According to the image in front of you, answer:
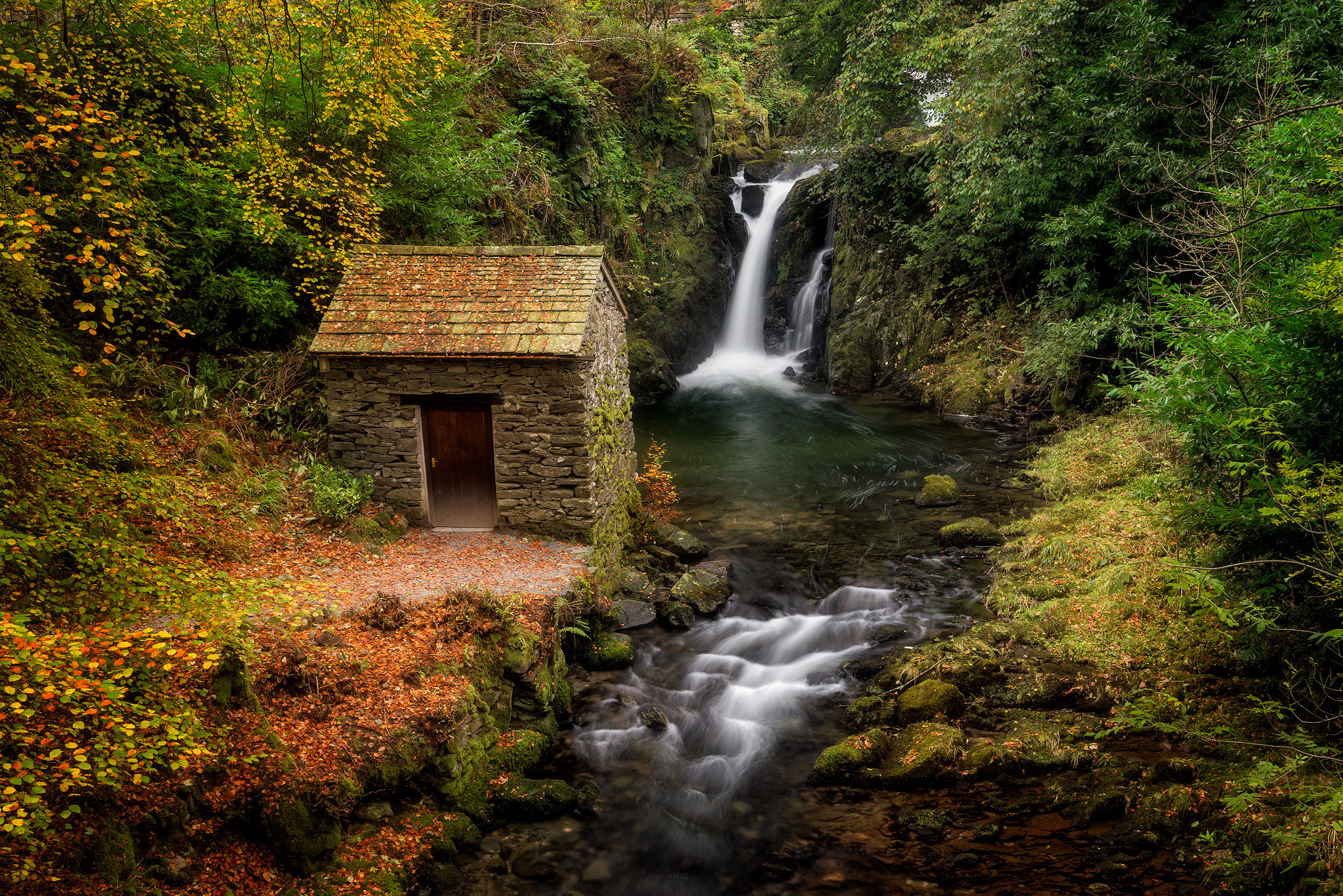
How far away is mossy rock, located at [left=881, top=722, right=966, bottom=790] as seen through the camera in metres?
6.92

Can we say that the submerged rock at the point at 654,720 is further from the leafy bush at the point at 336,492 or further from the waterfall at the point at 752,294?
the waterfall at the point at 752,294

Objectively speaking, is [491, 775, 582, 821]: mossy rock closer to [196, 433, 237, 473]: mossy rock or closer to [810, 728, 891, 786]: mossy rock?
[810, 728, 891, 786]: mossy rock

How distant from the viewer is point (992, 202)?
17.3 m

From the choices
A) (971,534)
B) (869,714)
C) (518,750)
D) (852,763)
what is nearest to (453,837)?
(518,750)

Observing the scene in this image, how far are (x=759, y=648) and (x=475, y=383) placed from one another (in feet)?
17.1

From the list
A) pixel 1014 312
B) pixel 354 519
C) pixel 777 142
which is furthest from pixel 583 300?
pixel 777 142

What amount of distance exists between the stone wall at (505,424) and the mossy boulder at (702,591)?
5.46ft

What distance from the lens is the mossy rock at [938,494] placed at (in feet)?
46.1

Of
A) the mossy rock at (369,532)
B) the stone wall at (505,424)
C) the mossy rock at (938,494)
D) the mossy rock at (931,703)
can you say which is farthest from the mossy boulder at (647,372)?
the mossy rock at (931,703)

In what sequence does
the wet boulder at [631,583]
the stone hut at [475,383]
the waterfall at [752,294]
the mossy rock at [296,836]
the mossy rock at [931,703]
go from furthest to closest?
the waterfall at [752,294] < the wet boulder at [631,583] < the stone hut at [475,383] < the mossy rock at [931,703] < the mossy rock at [296,836]

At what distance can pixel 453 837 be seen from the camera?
624 centimetres

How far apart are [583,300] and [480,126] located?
8118 millimetres

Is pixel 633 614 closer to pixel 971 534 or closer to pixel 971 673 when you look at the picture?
pixel 971 673

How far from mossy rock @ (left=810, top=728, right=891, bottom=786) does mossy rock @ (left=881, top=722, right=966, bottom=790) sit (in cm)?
10
